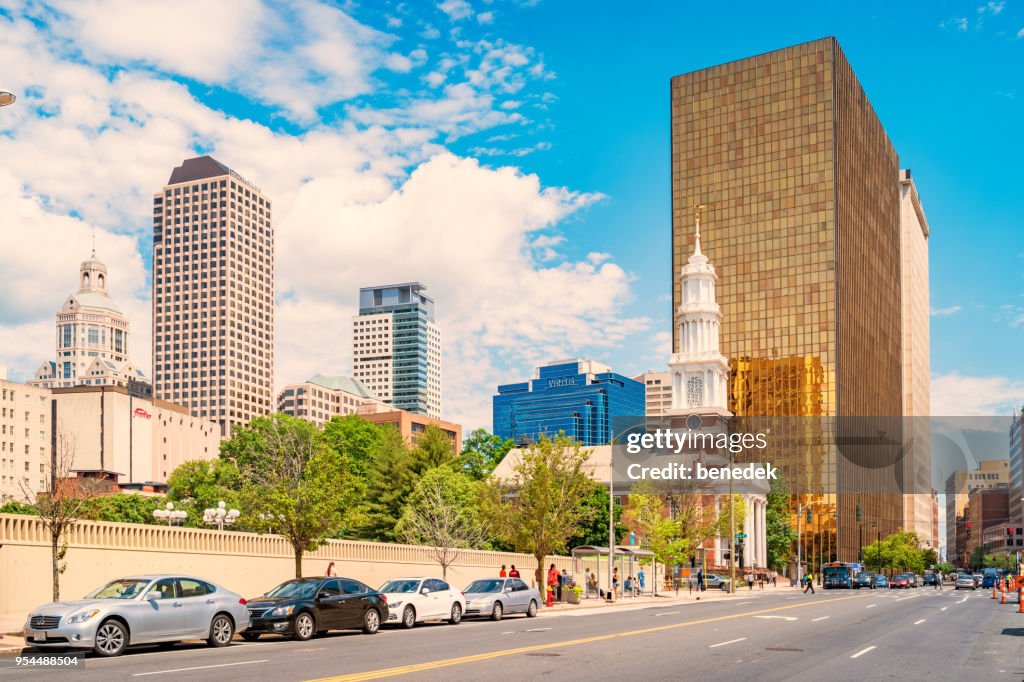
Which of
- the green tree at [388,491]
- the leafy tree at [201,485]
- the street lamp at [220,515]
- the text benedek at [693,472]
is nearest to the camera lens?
the street lamp at [220,515]

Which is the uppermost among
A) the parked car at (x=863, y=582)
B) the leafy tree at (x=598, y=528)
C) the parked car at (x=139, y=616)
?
the parked car at (x=139, y=616)

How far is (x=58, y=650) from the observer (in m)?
21.0

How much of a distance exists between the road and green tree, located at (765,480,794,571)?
92672 mm

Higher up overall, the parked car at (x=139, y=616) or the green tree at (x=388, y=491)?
the parked car at (x=139, y=616)

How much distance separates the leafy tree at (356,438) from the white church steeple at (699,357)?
39.0 meters

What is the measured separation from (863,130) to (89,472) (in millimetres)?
140543

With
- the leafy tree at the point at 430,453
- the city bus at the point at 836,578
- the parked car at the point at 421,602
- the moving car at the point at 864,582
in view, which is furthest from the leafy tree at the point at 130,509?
the moving car at the point at 864,582

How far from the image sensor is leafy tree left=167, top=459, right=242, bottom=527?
98.1 m

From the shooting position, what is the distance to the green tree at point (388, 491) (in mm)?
87000

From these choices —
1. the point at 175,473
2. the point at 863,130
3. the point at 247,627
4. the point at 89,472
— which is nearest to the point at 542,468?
the point at 247,627

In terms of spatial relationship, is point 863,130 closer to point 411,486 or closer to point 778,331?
point 778,331

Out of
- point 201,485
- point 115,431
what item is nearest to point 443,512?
point 201,485

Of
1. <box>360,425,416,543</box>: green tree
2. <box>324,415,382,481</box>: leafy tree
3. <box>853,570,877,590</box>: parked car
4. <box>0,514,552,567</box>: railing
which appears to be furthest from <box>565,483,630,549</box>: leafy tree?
<box>0,514,552,567</box>: railing

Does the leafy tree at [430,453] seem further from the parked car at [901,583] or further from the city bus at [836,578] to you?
the parked car at [901,583]
